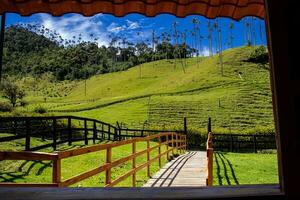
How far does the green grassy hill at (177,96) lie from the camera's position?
55.2 m

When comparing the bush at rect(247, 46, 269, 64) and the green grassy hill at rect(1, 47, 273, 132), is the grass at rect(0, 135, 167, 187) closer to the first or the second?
the green grassy hill at rect(1, 47, 273, 132)

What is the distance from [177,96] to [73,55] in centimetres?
8781

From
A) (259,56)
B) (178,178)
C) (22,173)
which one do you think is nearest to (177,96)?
(259,56)

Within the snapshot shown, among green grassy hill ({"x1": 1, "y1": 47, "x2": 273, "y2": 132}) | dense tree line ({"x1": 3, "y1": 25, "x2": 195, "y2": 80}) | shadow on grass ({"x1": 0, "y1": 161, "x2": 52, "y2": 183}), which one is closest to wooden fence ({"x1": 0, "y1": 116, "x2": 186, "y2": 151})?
shadow on grass ({"x1": 0, "y1": 161, "x2": 52, "y2": 183})

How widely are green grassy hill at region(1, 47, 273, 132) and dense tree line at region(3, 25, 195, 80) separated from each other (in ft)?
43.5

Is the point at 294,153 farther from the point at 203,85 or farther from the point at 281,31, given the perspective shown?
the point at 203,85

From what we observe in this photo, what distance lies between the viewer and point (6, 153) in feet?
12.8

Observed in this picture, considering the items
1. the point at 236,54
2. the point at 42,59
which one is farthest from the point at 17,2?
the point at 42,59

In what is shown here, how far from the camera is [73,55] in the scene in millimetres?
151625

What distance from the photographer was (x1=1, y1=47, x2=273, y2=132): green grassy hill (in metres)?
55.2

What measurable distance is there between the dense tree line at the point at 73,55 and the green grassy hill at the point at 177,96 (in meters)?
13.3

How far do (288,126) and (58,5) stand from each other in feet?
10.2

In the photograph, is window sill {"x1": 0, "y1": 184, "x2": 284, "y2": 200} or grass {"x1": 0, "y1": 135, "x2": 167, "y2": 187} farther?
grass {"x1": 0, "y1": 135, "x2": 167, "y2": 187}

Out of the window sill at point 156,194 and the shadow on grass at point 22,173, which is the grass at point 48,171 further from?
the window sill at point 156,194
